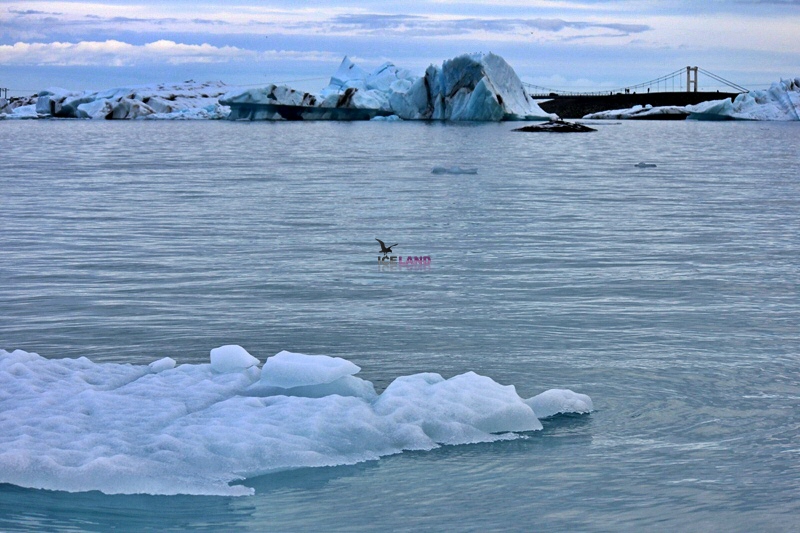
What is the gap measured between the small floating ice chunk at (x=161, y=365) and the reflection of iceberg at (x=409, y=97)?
64.4m

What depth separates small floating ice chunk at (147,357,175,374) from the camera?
6.46 metres

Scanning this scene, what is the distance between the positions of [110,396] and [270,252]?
6059 mm

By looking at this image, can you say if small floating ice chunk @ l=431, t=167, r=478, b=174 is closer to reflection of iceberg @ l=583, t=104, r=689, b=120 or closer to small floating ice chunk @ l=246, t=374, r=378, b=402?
small floating ice chunk @ l=246, t=374, r=378, b=402

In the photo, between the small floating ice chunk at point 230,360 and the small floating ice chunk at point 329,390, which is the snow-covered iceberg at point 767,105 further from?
the small floating ice chunk at point 329,390

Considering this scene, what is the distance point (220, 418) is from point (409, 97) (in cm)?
7634

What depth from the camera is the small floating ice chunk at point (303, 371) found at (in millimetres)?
5782

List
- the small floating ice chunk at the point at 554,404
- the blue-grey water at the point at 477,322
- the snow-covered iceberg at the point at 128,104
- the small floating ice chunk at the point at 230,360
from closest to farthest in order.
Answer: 1. the blue-grey water at the point at 477,322
2. the small floating ice chunk at the point at 554,404
3. the small floating ice chunk at the point at 230,360
4. the snow-covered iceberg at the point at 128,104

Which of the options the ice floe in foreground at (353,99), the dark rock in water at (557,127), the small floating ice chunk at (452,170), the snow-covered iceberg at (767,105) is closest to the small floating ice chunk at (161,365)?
the small floating ice chunk at (452,170)

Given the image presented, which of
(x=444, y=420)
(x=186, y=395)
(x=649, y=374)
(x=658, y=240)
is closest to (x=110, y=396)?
(x=186, y=395)

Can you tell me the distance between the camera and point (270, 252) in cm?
1173

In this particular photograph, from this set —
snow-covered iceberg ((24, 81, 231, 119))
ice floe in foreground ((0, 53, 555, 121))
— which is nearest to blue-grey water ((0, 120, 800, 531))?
ice floe in foreground ((0, 53, 555, 121))

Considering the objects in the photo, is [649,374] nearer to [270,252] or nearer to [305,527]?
[305,527]

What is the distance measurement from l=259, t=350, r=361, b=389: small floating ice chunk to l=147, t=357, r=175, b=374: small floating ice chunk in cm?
86

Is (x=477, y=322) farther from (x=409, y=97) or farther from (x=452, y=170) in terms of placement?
(x=409, y=97)
